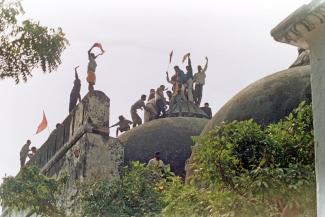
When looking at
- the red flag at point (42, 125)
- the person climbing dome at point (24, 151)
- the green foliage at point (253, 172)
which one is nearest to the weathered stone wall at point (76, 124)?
the red flag at point (42, 125)

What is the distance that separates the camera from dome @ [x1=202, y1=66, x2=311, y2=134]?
1194cm

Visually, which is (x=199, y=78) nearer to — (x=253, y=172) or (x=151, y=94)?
(x=151, y=94)

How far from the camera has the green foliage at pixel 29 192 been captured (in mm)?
11844

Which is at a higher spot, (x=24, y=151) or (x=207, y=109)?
(x=207, y=109)

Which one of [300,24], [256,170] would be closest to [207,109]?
[256,170]

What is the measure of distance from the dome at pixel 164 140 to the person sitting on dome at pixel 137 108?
0.98 m

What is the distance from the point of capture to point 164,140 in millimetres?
16328

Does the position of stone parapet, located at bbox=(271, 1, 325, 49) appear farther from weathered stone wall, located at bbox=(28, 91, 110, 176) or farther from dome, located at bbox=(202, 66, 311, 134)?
weathered stone wall, located at bbox=(28, 91, 110, 176)

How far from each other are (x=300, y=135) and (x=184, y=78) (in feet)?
34.2

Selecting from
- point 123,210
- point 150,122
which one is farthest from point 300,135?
point 150,122

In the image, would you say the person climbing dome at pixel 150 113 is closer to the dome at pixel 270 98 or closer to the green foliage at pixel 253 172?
the dome at pixel 270 98

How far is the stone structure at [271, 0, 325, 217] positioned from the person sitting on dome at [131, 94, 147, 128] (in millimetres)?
13155

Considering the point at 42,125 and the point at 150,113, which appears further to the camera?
the point at 150,113

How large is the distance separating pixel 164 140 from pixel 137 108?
2.48 m
